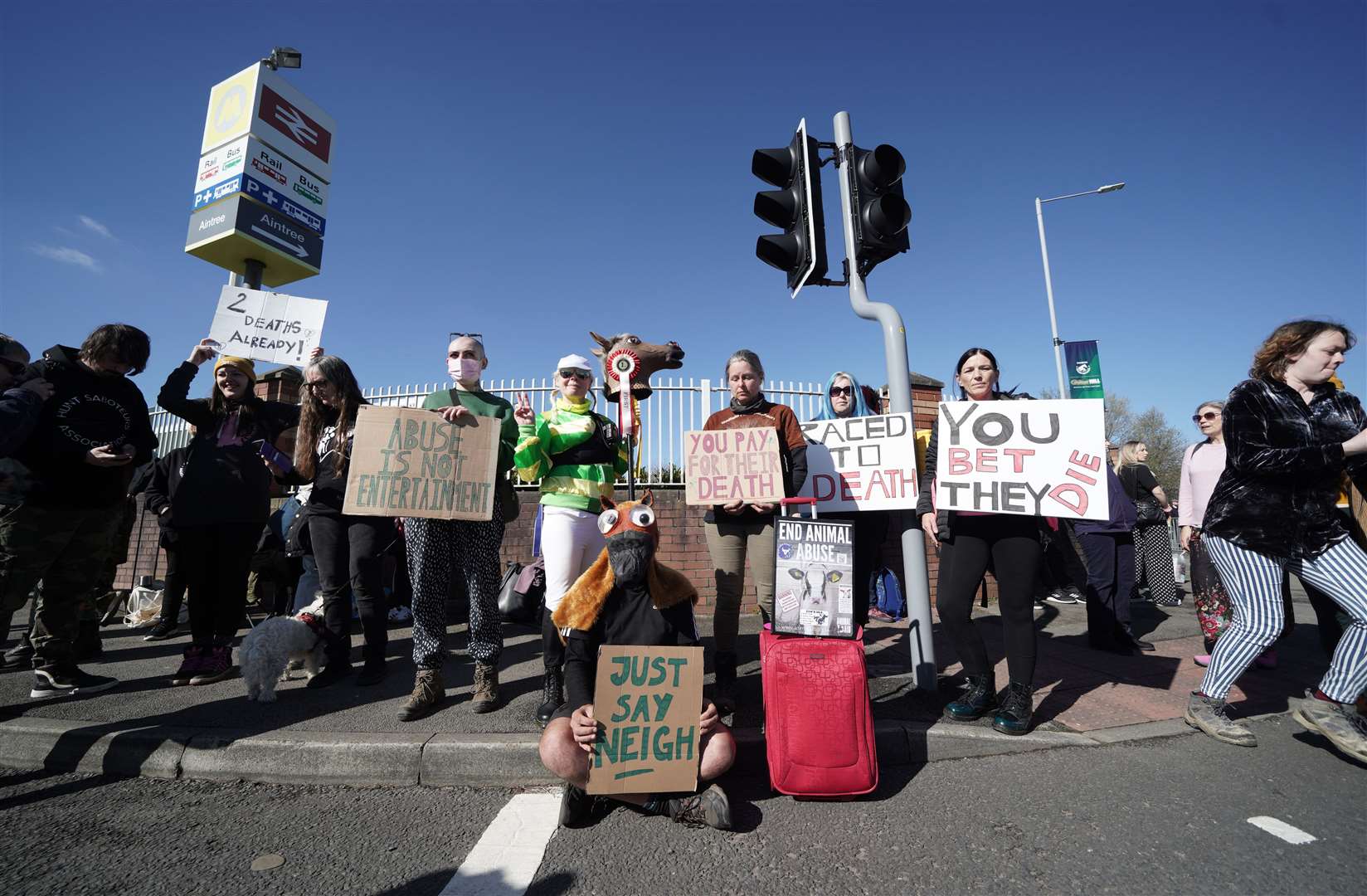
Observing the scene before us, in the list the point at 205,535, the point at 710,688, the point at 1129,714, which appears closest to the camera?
the point at 1129,714

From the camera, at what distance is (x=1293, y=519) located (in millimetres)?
2850

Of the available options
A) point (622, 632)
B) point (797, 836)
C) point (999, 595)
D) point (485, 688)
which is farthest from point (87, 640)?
point (999, 595)

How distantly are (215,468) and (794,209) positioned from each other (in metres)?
4.31

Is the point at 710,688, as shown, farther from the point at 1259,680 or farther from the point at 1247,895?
the point at 1259,680

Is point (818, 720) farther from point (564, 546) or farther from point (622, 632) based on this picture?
point (564, 546)

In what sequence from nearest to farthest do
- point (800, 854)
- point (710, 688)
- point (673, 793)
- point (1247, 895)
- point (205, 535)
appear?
1. point (1247, 895)
2. point (800, 854)
3. point (673, 793)
4. point (710, 688)
5. point (205, 535)

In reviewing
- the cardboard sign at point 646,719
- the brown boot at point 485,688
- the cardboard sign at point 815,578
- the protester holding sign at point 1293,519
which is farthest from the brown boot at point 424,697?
the protester holding sign at point 1293,519

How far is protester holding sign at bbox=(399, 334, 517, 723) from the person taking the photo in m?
3.29

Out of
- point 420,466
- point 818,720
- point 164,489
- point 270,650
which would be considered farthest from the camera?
point 164,489

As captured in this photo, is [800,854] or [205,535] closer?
[800,854]

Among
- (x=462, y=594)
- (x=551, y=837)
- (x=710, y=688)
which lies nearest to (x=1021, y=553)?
(x=710, y=688)

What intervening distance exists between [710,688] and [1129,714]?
2315mm

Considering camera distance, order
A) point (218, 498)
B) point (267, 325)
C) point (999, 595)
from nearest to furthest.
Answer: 1. point (999, 595)
2. point (218, 498)
3. point (267, 325)

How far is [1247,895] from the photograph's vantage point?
1809 millimetres
